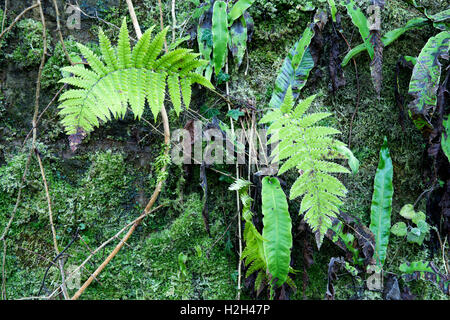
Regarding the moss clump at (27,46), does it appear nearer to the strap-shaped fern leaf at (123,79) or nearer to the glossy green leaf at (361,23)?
the strap-shaped fern leaf at (123,79)

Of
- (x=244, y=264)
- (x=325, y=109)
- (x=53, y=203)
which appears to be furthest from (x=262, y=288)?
(x=53, y=203)

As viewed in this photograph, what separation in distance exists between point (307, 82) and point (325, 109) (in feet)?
0.64

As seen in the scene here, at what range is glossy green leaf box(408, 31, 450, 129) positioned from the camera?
1750mm

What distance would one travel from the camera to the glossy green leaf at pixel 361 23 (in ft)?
6.12

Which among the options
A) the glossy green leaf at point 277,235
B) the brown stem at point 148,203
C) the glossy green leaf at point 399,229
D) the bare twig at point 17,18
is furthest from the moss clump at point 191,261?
the bare twig at point 17,18

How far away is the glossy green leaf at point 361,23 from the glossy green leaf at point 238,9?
59 cm

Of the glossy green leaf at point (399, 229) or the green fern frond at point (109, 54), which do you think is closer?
the green fern frond at point (109, 54)

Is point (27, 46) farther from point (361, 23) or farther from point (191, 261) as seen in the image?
point (361, 23)

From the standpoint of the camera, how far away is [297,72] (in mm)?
1894

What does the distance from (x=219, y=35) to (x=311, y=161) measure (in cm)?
87

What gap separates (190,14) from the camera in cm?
202

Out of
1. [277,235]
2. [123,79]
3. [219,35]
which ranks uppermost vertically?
[219,35]

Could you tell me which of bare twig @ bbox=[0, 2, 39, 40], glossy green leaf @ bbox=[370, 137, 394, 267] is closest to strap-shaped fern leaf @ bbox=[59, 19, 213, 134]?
bare twig @ bbox=[0, 2, 39, 40]

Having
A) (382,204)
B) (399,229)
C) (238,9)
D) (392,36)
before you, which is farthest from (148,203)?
(392,36)
